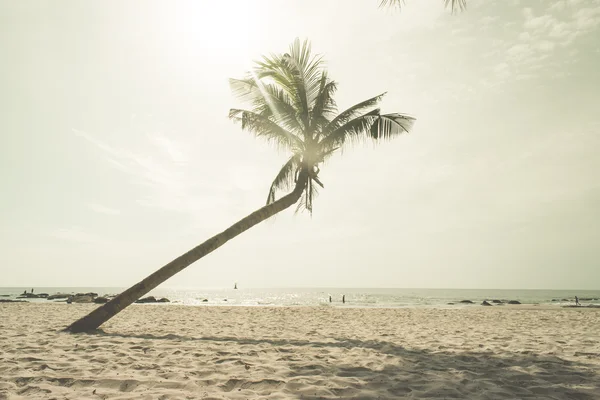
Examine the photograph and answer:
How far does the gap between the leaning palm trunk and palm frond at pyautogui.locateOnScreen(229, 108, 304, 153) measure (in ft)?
8.85

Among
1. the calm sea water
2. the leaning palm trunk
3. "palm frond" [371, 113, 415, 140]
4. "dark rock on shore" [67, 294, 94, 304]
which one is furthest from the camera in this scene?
the calm sea water

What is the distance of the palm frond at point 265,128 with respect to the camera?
10141 millimetres

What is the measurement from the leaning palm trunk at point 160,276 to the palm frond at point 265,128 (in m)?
2.70

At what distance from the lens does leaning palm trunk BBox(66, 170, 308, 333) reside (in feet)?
24.2

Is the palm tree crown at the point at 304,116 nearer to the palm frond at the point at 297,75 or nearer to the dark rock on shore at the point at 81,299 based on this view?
the palm frond at the point at 297,75

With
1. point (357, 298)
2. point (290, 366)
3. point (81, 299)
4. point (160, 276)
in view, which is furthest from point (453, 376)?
point (357, 298)

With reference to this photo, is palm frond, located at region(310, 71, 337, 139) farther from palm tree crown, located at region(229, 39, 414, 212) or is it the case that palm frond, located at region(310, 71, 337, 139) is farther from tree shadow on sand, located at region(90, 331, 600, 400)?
tree shadow on sand, located at region(90, 331, 600, 400)

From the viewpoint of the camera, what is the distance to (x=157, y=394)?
10.3 feet

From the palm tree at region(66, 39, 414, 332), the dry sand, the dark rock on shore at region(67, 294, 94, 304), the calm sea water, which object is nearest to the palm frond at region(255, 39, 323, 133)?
the palm tree at region(66, 39, 414, 332)

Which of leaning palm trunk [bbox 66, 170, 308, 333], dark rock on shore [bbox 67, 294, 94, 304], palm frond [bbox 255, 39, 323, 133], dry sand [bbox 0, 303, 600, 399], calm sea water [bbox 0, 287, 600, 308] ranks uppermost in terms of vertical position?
palm frond [bbox 255, 39, 323, 133]

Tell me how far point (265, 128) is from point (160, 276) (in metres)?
5.22

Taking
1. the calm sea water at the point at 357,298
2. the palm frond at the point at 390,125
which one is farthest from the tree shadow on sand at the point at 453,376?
the calm sea water at the point at 357,298

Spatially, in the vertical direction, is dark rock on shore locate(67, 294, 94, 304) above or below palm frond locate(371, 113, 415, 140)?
below

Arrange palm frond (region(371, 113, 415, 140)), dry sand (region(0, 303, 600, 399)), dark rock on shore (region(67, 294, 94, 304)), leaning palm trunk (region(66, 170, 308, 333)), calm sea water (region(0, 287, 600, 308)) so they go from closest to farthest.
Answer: dry sand (region(0, 303, 600, 399)) < leaning palm trunk (region(66, 170, 308, 333)) < palm frond (region(371, 113, 415, 140)) < dark rock on shore (region(67, 294, 94, 304)) < calm sea water (region(0, 287, 600, 308))
